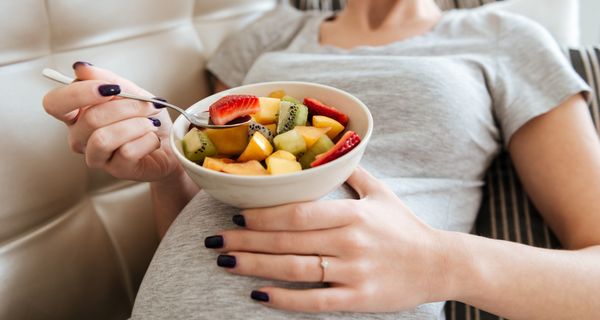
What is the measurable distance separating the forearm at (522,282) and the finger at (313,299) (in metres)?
0.17

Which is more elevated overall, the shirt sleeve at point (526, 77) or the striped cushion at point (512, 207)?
the shirt sleeve at point (526, 77)

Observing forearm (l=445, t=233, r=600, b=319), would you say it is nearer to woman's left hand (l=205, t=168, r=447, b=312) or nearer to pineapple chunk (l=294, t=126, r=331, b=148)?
woman's left hand (l=205, t=168, r=447, b=312)

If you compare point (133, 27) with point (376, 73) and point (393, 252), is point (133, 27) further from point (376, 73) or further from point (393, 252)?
point (393, 252)

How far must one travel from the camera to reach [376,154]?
828 mm

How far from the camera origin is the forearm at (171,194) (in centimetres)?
83

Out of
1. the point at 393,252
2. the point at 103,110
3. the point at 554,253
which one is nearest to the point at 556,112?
the point at 554,253

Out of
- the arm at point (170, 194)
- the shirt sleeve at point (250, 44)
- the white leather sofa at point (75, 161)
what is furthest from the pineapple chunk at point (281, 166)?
the shirt sleeve at point (250, 44)

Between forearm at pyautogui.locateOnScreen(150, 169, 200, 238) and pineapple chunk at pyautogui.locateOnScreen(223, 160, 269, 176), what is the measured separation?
328mm

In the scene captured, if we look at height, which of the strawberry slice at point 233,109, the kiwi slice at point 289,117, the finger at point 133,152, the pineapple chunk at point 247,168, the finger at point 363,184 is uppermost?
the strawberry slice at point 233,109

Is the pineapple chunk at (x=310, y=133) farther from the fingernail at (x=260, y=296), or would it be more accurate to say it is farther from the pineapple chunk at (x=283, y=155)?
the fingernail at (x=260, y=296)

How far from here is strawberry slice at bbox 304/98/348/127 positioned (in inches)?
24.3

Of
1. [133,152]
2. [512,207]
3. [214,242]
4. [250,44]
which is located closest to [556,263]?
[512,207]

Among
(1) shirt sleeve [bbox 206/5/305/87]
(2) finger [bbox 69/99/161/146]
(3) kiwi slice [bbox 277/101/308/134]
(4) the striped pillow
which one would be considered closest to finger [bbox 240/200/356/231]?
(3) kiwi slice [bbox 277/101/308/134]

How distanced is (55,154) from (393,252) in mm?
649
